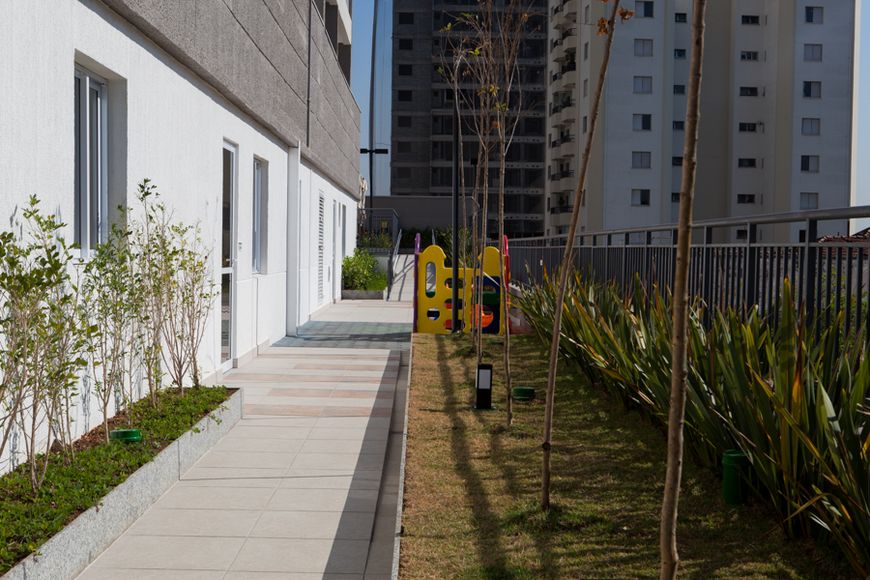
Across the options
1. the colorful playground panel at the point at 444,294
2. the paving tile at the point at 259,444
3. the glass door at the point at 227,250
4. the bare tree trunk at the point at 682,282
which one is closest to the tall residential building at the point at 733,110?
the colorful playground panel at the point at 444,294

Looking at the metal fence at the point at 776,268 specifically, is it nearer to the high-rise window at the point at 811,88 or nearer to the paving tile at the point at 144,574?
the paving tile at the point at 144,574

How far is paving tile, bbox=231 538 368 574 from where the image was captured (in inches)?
190

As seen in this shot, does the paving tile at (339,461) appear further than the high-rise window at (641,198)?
No

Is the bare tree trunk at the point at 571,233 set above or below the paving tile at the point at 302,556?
above

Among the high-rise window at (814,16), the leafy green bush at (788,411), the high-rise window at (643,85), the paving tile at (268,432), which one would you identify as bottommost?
the paving tile at (268,432)

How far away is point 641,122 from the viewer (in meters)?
56.7

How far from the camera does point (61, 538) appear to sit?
14.4 ft

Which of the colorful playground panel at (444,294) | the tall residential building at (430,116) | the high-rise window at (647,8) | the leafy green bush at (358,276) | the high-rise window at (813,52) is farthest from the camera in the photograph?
the tall residential building at (430,116)

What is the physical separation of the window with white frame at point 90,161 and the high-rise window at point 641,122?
2031 inches

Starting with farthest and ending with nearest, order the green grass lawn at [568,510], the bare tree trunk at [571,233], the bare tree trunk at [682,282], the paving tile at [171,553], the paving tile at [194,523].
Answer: the paving tile at [194,523]
the paving tile at [171,553]
the bare tree trunk at [571,233]
the green grass lawn at [568,510]
the bare tree trunk at [682,282]

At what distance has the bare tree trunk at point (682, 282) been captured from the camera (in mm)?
2496

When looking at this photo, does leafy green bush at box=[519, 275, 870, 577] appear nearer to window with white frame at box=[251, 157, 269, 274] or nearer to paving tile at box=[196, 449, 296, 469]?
paving tile at box=[196, 449, 296, 469]

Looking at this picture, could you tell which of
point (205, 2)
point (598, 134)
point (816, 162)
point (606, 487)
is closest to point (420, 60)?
point (598, 134)

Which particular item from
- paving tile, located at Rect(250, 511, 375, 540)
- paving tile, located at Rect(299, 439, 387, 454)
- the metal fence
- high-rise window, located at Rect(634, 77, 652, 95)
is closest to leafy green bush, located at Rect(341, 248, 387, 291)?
the metal fence
